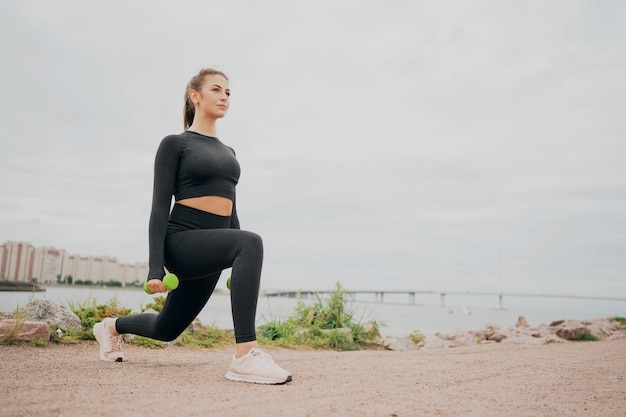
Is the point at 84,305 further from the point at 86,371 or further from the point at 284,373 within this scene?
the point at 284,373

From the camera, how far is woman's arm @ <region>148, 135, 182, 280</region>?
3.17m

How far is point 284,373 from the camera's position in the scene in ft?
9.99

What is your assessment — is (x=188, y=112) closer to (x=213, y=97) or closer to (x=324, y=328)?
(x=213, y=97)

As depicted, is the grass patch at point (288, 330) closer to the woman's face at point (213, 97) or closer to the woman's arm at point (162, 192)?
the woman's arm at point (162, 192)

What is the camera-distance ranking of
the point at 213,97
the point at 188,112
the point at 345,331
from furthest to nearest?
the point at 345,331
the point at 188,112
the point at 213,97

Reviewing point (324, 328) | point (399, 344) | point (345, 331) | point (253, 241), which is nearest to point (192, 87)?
point (253, 241)

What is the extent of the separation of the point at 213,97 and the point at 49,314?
308 centimetres

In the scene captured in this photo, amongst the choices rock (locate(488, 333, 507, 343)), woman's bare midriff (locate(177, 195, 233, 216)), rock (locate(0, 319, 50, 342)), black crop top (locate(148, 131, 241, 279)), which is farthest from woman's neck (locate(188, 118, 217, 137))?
rock (locate(488, 333, 507, 343))

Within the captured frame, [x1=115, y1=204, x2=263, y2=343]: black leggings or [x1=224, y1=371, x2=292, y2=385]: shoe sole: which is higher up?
[x1=115, y1=204, x2=263, y2=343]: black leggings

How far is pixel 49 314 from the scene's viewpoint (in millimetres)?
5137

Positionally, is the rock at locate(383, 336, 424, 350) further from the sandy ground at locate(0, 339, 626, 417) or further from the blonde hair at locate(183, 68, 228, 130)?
the blonde hair at locate(183, 68, 228, 130)

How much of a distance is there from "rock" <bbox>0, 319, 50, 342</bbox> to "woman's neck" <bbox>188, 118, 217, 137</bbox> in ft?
7.92

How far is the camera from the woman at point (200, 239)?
307 centimetres

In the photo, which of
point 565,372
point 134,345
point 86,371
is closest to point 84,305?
point 134,345
